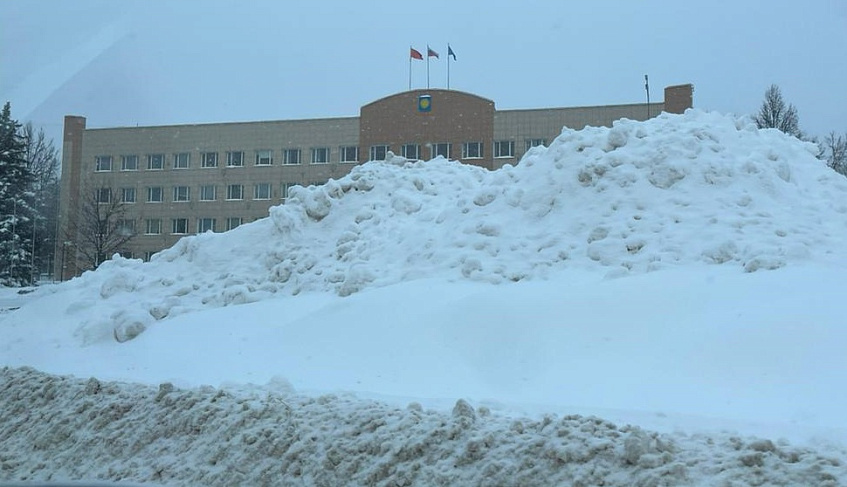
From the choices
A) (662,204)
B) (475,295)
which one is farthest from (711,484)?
(662,204)

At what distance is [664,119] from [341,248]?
226 inches

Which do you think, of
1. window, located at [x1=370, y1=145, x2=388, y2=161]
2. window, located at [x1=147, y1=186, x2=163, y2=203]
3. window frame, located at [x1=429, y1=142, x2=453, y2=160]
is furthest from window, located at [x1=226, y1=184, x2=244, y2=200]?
window frame, located at [x1=429, y1=142, x2=453, y2=160]

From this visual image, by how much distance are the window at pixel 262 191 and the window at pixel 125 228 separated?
841 cm

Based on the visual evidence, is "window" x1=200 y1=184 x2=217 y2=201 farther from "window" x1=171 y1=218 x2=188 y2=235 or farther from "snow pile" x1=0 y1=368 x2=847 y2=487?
"snow pile" x1=0 y1=368 x2=847 y2=487

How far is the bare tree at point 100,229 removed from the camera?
38.7 metres

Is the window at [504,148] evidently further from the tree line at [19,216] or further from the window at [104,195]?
the tree line at [19,216]

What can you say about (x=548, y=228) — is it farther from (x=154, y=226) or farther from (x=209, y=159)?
(x=154, y=226)

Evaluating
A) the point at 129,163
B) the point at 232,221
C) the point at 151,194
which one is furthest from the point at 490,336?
the point at 129,163

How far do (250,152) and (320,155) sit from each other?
17.0ft

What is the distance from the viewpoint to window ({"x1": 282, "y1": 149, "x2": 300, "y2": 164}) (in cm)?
5284

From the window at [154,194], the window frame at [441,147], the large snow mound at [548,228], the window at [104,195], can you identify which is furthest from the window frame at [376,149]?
the large snow mound at [548,228]

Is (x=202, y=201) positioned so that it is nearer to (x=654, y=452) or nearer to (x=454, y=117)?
(x=454, y=117)

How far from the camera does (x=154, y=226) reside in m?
54.1

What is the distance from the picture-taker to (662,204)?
1023 centimetres
